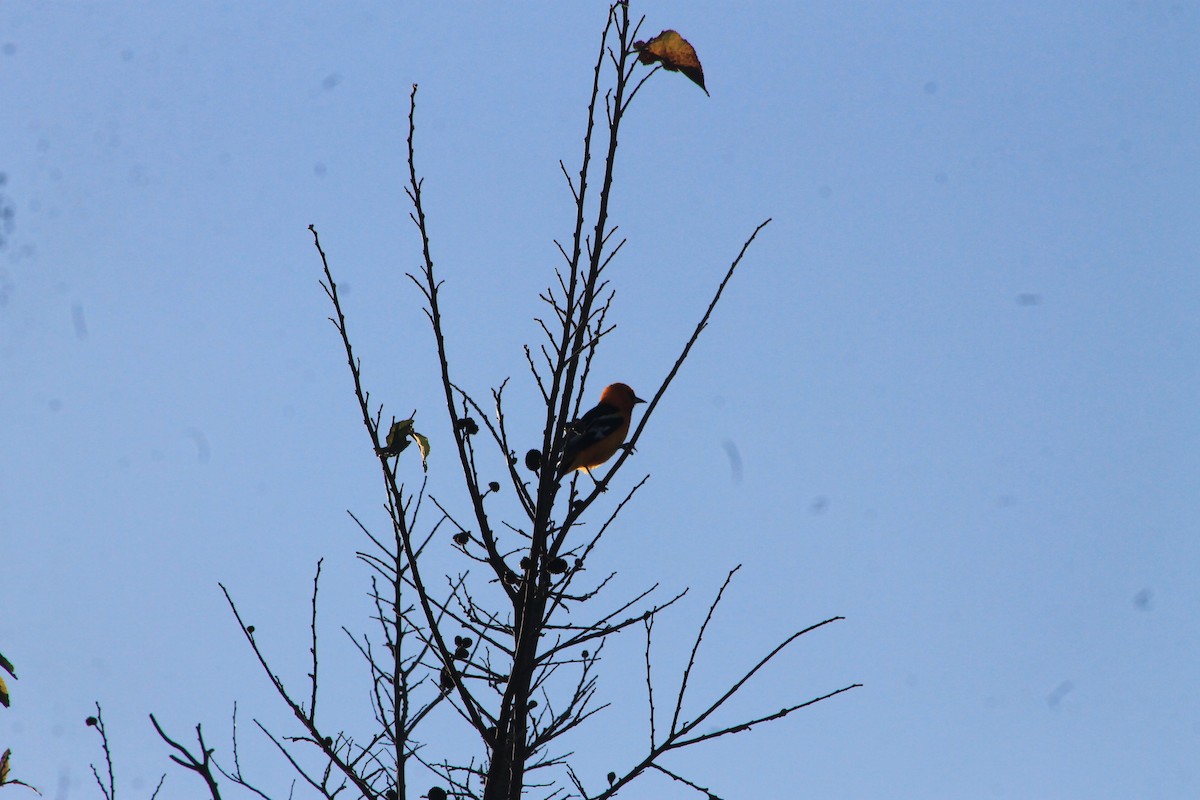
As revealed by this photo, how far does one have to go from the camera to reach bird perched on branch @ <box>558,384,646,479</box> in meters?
9.42

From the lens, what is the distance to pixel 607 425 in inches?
396

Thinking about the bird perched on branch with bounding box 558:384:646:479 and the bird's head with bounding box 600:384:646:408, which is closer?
the bird perched on branch with bounding box 558:384:646:479

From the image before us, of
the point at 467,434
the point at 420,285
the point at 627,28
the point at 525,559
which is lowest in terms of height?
the point at 525,559

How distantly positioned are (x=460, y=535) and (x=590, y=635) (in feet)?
2.13

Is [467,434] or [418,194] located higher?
[418,194]

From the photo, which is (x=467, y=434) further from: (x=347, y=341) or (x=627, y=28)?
(x=627, y=28)

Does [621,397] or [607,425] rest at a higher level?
[621,397]

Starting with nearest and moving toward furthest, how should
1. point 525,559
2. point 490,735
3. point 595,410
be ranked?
point 490,735 < point 525,559 < point 595,410

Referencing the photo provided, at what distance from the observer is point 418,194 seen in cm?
418

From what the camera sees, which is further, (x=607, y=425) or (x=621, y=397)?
(x=621, y=397)

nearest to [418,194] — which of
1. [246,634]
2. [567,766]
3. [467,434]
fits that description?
[467,434]

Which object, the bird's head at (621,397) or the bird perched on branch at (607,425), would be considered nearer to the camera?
the bird perched on branch at (607,425)

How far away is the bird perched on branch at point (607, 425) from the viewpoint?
30.9 feet

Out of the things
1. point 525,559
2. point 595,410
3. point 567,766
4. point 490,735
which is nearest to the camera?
point 490,735
